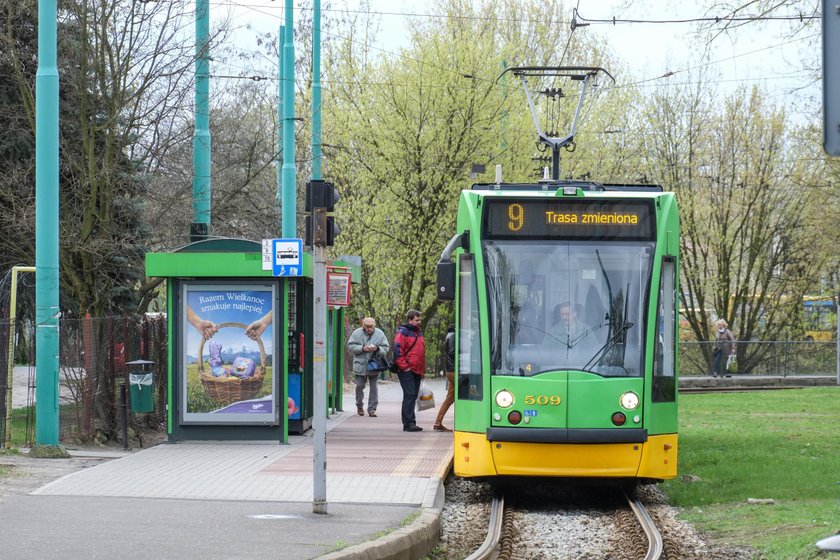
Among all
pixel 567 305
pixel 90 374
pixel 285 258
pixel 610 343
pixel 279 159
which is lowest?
pixel 90 374

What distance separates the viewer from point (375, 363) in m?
22.3

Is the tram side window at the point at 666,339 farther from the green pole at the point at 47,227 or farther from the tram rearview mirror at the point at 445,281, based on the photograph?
the green pole at the point at 47,227

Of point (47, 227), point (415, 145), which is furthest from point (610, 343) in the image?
point (415, 145)

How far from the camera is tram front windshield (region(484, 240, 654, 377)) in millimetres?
12820

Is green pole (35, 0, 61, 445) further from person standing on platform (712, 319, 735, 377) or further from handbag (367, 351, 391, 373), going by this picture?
person standing on platform (712, 319, 735, 377)

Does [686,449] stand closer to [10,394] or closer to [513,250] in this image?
[513,250]

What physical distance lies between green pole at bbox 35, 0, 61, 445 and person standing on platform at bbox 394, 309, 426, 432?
5.66 m

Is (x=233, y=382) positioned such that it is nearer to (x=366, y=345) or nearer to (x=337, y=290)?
(x=366, y=345)

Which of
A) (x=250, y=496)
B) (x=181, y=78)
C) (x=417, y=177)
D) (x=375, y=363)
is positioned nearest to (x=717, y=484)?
(x=250, y=496)

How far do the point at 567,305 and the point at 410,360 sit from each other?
6890 millimetres

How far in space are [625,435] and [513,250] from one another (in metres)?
2.16

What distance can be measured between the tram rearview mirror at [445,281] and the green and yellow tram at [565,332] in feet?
0.05

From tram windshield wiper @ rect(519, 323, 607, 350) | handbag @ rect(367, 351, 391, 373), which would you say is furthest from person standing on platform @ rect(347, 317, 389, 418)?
tram windshield wiper @ rect(519, 323, 607, 350)

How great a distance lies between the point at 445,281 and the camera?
12.9 metres
